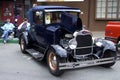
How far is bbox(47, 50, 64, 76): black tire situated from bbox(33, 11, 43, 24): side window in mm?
1737

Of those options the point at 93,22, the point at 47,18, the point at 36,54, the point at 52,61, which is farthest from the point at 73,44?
the point at 93,22

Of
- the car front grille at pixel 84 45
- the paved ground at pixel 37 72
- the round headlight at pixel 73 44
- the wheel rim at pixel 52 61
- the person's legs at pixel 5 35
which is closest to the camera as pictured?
the paved ground at pixel 37 72

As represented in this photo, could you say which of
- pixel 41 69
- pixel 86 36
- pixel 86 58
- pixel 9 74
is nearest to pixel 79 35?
pixel 86 36

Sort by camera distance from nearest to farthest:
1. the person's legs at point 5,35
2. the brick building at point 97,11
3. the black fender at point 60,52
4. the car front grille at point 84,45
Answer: the black fender at point 60,52
the car front grille at point 84,45
the person's legs at point 5,35
the brick building at point 97,11

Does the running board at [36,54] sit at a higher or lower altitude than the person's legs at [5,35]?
lower

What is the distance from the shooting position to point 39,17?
9.52m

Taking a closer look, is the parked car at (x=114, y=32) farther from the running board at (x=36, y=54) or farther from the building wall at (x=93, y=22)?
the building wall at (x=93, y=22)

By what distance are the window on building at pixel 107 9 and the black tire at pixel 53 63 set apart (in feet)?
35.6

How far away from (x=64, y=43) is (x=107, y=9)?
1038cm

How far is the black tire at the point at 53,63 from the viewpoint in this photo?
7.45m

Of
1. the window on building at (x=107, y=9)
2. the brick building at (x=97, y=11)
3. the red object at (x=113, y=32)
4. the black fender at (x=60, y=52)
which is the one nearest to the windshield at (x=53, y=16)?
the black fender at (x=60, y=52)

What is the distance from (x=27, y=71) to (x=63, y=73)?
1.13m

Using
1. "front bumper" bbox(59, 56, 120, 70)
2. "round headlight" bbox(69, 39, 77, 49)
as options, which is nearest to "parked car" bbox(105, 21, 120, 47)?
"front bumper" bbox(59, 56, 120, 70)

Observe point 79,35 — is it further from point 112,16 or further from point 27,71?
point 112,16
